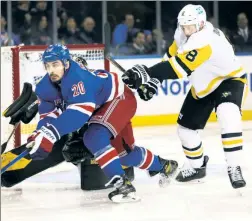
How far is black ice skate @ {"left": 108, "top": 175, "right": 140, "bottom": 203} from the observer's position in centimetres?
341

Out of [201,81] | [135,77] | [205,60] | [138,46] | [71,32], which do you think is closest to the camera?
[135,77]

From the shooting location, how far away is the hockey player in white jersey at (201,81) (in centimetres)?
356

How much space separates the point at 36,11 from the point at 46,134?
4171mm

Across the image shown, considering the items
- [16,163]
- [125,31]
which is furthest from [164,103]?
[16,163]

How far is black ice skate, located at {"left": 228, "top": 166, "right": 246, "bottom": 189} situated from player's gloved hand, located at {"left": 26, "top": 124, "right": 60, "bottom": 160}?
0.88 metres

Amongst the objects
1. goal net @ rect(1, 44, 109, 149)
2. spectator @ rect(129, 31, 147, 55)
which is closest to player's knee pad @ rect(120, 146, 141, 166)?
goal net @ rect(1, 44, 109, 149)

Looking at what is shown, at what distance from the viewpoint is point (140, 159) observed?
145 inches

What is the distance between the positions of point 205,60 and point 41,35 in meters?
3.87

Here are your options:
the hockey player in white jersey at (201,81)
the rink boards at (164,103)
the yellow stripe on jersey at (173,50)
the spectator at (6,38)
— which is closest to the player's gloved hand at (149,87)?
the hockey player in white jersey at (201,81)

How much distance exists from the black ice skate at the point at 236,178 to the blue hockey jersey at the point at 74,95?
0.64 meters

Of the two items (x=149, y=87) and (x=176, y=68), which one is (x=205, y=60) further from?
(x=149, y=87)

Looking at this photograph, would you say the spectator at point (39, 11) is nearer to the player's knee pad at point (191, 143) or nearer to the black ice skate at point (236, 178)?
the player's knee pad at point (191, 143)

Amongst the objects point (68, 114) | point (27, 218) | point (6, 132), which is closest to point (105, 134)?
point (68, 114)

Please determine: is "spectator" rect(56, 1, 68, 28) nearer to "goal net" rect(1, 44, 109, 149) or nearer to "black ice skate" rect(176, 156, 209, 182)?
"goal net" rect(1, 44, 109, 149)
